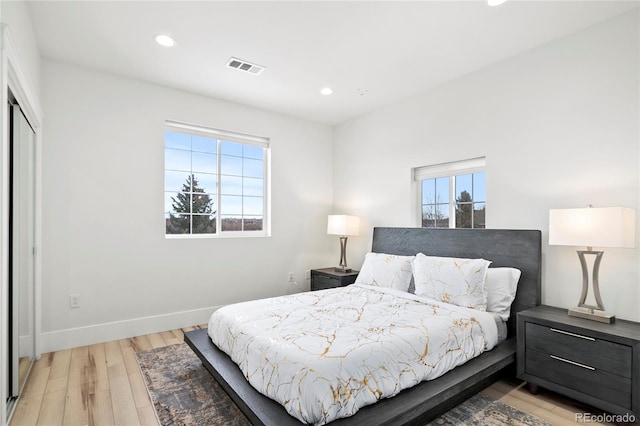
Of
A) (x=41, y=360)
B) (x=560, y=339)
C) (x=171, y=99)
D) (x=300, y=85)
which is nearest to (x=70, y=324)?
(x=41, y=360)

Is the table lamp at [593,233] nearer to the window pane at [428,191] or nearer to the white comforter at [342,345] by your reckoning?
the white comforter at [342,345]

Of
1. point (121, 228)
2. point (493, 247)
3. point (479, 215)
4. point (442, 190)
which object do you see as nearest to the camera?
point (493, 247)

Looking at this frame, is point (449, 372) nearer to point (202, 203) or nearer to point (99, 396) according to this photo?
point (99, 396)

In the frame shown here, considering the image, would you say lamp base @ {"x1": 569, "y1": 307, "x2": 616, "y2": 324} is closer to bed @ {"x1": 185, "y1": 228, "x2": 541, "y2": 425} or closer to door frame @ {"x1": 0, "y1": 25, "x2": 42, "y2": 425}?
bed @ {"x1": 185, "y1": 228, "x2": 541, "y2": 425}

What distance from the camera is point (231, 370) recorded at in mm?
2166

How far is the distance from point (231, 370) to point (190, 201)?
246 cm

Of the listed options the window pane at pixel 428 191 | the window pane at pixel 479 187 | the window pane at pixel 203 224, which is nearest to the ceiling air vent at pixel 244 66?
the window pane at pixel 203 224

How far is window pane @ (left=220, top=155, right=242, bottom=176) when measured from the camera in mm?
4352

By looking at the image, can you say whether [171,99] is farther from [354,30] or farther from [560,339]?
[560,339]

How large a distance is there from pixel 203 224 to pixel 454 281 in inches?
115

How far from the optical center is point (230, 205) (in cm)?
438

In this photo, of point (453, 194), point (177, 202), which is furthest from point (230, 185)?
Result: point (453, 194)

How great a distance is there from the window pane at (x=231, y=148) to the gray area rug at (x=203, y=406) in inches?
102

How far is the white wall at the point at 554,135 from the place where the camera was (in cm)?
247
